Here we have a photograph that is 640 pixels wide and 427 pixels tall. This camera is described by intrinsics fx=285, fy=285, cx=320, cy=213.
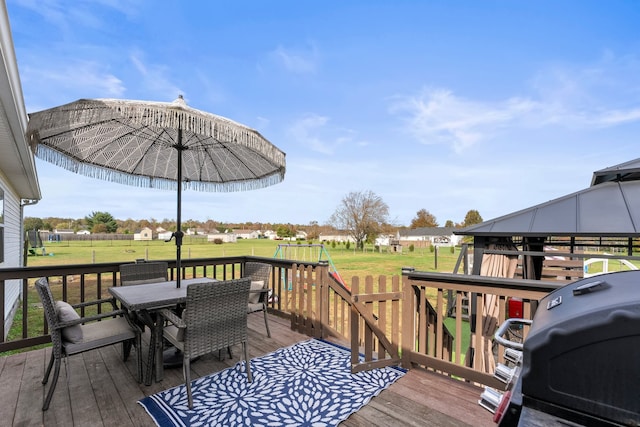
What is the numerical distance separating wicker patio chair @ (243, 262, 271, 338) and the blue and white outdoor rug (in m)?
0.68

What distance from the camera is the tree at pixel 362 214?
30.6m

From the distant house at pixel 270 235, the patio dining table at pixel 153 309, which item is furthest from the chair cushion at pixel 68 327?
the distant house at pixel 270 235

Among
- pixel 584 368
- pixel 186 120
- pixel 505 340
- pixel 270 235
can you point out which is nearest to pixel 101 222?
pixel 270 235

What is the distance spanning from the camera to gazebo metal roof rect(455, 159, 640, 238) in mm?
3334

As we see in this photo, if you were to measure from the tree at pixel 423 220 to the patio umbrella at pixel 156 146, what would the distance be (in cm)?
5489

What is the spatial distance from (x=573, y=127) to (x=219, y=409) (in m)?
13.4

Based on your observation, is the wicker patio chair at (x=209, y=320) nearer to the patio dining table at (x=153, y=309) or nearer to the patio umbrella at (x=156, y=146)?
the patio dining table at (x=153, y=309)

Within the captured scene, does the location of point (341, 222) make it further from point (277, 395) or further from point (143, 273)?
point (277, 395)

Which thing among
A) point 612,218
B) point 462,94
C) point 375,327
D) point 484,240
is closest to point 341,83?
point 462,94

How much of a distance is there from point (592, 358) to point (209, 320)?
7.85ft

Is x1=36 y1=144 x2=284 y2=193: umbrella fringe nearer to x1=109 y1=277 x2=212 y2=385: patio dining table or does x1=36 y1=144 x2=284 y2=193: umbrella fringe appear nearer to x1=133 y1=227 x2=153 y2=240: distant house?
x1=109 y1=277 x2=212 y2=385: patio dining table

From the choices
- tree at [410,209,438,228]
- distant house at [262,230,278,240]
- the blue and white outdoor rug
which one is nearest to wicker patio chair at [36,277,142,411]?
the blue and white outdoor rug

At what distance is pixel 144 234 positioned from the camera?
33969 millimetres

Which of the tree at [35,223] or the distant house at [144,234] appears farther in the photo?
the distant house at [144,234]
